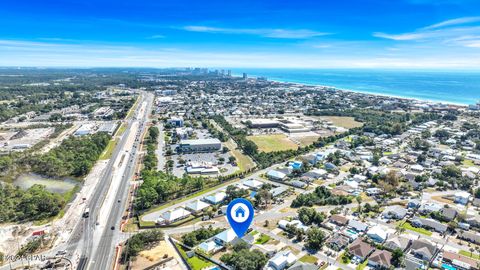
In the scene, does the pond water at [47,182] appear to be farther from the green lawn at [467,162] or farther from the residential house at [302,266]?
the green lawn at [467,162]

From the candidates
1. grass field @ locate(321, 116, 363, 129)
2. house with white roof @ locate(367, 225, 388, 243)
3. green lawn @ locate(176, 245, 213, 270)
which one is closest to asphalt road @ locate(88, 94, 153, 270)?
green lawn @ locate(176, 245, 213, 270)

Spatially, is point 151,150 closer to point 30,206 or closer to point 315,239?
point 30,206

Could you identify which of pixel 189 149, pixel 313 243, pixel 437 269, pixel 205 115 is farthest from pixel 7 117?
pixel 437 269

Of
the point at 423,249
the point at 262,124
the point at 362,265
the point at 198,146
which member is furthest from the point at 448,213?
the point at 262,124

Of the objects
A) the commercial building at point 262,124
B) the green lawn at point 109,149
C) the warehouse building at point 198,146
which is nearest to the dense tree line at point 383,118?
the commercial building at point 262,124

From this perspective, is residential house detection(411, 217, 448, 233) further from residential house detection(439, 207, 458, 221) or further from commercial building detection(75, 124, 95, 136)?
commercial building detection(75, 124, 95, 136)

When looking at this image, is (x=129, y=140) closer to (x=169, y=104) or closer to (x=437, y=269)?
(x=169, y=104)
